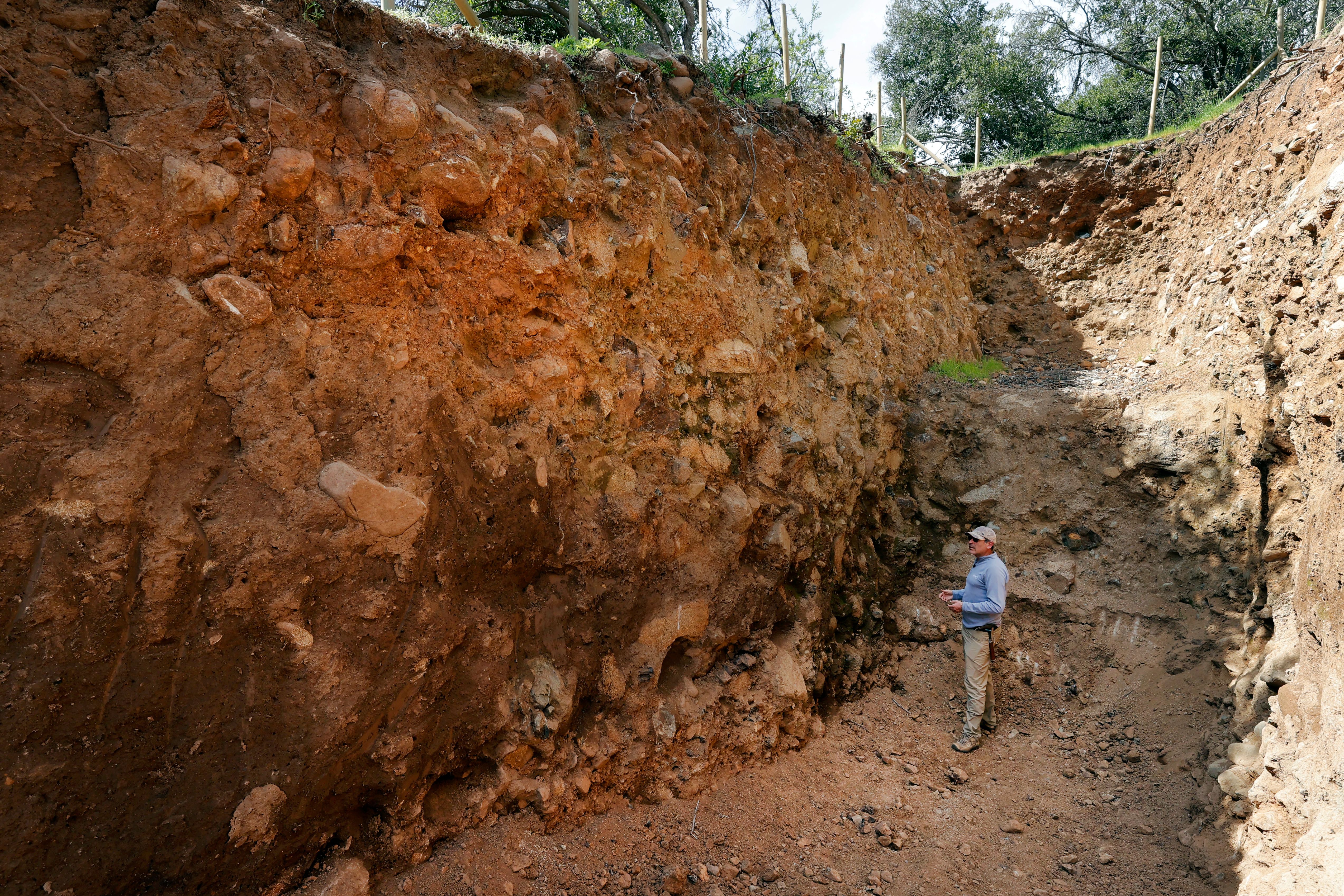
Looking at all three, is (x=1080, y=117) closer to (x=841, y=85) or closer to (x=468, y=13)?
A: (x=841, y=85)

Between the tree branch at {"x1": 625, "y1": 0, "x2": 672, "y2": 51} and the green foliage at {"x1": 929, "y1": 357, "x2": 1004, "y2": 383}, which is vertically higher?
the tree branch at {"x1": 625, "y1": 0, "x2": 672, "y2": 51}

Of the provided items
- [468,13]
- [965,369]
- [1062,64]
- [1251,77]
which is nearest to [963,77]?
[1062,64]

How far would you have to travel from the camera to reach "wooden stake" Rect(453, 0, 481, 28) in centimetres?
404

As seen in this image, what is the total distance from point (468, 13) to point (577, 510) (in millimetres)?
3010

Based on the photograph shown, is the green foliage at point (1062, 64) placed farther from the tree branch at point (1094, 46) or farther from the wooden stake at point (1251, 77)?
the wooden stake at point (1251, 77)

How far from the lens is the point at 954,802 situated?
13.4 feet

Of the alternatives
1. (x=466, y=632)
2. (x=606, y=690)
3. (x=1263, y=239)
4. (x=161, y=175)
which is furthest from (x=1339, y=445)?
(x=161, y=175)

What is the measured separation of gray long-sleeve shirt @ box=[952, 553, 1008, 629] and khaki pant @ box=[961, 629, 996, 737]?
85mm

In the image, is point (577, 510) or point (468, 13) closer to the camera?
point (577, 510)

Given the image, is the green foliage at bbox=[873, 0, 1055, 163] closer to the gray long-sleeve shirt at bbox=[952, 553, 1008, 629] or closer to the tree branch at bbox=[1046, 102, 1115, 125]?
the tree branch at bbox=[1046, 102, 1115, 125]

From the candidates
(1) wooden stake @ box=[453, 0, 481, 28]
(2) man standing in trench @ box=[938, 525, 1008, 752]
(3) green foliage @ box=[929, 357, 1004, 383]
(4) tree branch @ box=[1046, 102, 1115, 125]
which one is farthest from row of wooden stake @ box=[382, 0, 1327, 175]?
(2) man standing in trench @ box=[938, 525, 1008, 752]

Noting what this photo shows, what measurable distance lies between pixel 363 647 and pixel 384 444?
83 cm

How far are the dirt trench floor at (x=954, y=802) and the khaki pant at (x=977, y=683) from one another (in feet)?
0.47

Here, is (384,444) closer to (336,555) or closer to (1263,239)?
(336,555)
